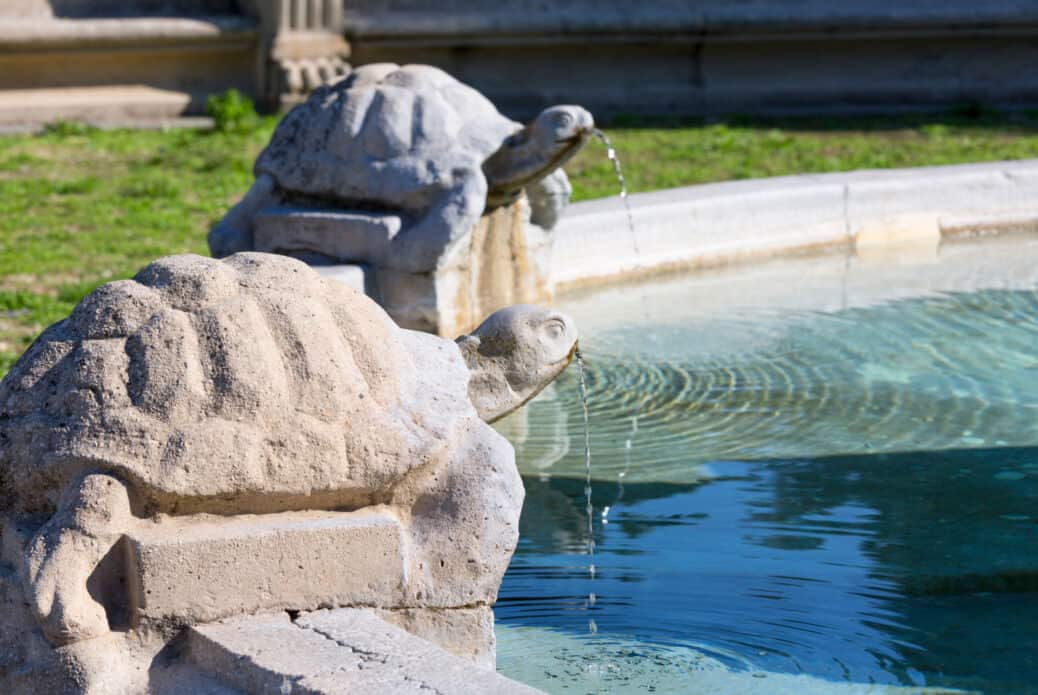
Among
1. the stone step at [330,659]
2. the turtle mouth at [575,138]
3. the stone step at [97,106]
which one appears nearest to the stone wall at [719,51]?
the stone step at [97,106]

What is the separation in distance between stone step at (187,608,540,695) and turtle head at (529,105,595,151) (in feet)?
8.78

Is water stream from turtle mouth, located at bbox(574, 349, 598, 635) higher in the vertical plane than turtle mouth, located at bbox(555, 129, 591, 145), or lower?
lower

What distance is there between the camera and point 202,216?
7.45m

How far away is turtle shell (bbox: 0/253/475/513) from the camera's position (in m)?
2.36

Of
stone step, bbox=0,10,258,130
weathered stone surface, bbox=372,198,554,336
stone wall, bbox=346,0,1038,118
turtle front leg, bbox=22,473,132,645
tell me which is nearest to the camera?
turtle front leg, bbox=22,473,132,645

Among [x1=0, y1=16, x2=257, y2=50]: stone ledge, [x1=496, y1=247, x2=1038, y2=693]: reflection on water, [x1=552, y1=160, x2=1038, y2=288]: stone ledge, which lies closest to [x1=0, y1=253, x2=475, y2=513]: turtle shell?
[x1=496, y1=247, x2=1038, y2=693]: reflection on water

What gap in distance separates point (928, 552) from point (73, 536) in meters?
2.16

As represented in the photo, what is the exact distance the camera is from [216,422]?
2.38 m

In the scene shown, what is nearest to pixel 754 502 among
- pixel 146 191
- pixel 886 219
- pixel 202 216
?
pixel 886 219

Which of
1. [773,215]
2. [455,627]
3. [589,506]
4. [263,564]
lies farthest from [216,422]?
[773,215]

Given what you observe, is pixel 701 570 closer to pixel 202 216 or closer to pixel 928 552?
pixel 928 552

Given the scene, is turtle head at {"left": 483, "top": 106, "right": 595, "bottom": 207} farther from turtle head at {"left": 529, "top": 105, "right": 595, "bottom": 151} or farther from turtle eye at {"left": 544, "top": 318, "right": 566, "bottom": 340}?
turtle eye at {"left": 544, "top": 318, "right": 566, "bottom": 340}

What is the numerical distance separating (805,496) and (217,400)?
219cm

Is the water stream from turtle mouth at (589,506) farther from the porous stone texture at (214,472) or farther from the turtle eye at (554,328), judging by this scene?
the porous stone texture at (214,472)
